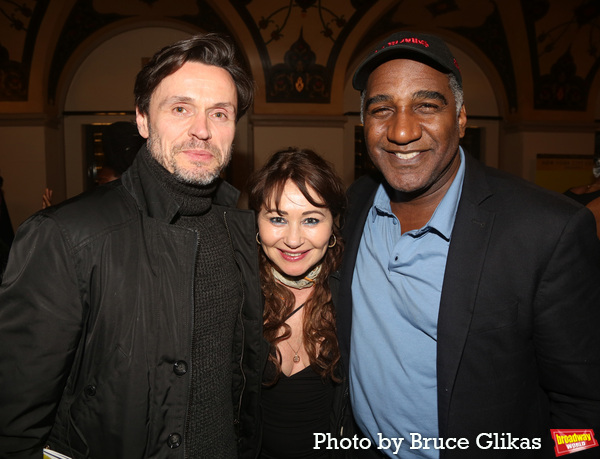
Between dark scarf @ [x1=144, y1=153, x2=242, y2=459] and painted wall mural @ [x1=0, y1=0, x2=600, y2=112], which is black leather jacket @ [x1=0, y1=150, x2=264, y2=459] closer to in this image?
dark scarf @ [x1=144, y1=153, x2=242, y2=459]

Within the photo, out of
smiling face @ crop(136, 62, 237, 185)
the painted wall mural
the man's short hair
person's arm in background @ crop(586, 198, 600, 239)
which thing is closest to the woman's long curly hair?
smiling face @ crop(136, 62, 237, 185)

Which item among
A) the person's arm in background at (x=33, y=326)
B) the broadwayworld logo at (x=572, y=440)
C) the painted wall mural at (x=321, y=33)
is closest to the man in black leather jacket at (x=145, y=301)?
A: the person's arm in background at (x=33, y=326)

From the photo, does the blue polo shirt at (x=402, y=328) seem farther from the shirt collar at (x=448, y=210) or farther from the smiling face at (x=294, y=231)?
the smiling face at (x=294, y=231)

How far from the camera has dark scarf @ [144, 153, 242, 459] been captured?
155cm

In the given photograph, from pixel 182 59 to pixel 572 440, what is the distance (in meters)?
2.02

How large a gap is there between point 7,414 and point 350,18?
18.1 feet

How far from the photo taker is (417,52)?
1468 mm

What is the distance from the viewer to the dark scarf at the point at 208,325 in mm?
1548

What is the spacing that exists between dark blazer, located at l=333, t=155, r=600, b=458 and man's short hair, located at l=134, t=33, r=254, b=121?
1118 millimetres

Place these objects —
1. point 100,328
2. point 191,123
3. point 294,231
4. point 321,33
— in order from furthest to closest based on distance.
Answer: point 321,33
point 294,231
point 191,123
point 100,328

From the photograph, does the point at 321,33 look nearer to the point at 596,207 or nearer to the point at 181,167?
the point at 596,207

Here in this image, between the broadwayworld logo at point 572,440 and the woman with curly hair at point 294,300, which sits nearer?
the broadwayworld logo at point 572,440

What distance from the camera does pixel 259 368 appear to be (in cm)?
183

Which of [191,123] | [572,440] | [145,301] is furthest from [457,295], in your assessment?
[191,123]
